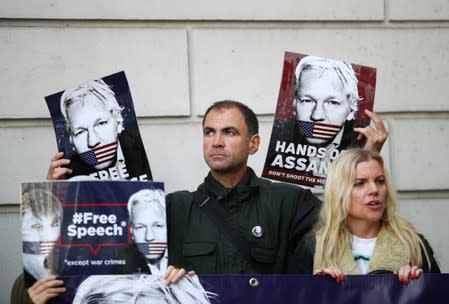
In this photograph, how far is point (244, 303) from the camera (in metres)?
4.34

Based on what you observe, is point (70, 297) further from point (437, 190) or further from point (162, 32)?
point (437, 190)

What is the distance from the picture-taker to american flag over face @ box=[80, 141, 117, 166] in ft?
16.9

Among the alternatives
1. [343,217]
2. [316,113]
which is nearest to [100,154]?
[316,113]

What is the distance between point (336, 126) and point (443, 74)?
1735 mm

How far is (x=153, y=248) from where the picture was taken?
441cm

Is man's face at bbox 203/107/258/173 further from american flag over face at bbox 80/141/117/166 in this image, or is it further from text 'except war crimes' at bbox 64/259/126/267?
text 'except war crimes' at bbox 64/259/126/267

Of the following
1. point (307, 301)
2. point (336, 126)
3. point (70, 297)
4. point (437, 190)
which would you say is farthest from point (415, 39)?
point (70, 297)

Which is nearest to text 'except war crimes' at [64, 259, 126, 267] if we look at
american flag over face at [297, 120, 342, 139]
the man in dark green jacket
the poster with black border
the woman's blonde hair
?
the poster with black border

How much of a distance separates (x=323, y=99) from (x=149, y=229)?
145cm

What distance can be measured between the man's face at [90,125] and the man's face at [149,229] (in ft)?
2.85

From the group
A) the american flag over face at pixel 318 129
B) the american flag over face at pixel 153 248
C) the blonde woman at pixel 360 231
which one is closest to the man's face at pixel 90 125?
the american flag over face at pixel 153 248

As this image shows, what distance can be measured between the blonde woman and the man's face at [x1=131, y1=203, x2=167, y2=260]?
2.48ft

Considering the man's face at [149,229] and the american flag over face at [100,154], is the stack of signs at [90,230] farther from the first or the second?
the american flag over face at [100,154]

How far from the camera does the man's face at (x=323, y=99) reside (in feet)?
17.2
